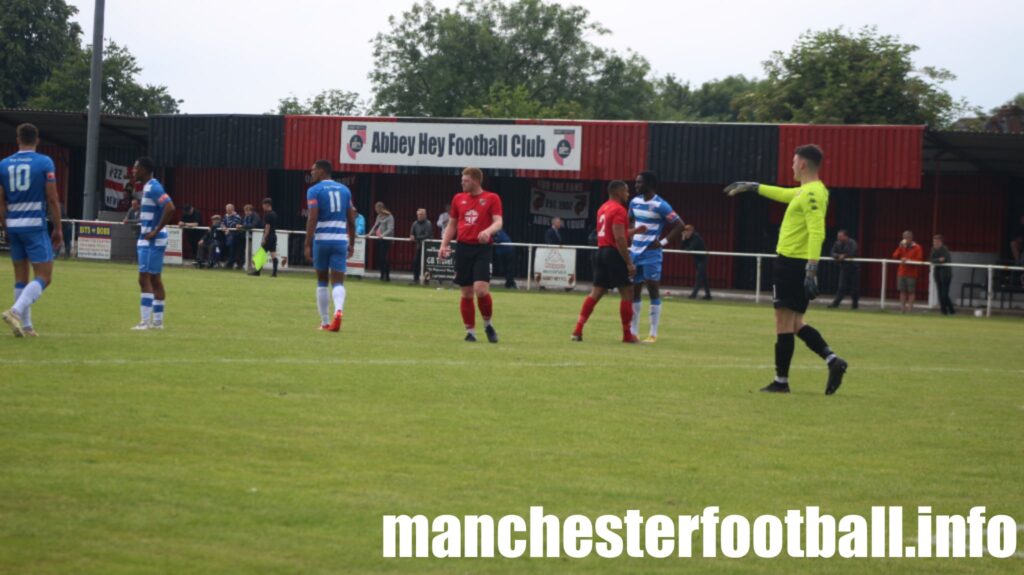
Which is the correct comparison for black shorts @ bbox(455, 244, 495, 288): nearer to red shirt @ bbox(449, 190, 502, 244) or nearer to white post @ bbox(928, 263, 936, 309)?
red shirt @ bbox(449, 190, 502, 244)

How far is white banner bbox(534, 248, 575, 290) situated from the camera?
34438 mm

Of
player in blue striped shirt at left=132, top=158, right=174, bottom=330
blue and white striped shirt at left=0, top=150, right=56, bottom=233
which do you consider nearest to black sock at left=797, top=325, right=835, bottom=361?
player in blue striped shirt at left=132, top=158, right=174, bottom=330

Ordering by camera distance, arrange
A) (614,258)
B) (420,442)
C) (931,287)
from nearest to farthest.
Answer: (420,442) → (614,258) → (931,287)

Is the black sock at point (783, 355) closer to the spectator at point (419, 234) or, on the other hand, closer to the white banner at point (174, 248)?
the spectator at point (419, 234)

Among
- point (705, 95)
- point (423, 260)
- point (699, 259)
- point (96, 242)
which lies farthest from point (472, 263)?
point (705, 95)

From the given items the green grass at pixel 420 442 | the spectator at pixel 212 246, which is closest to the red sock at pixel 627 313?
the green grass at pixel 420 442

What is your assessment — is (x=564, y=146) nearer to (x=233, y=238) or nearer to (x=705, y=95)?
(x=233, y=238)

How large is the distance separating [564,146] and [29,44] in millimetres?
55631

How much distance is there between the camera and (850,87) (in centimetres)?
6119

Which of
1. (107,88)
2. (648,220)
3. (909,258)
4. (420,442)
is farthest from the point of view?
(107,88)

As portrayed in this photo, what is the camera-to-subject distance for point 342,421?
9352 mm

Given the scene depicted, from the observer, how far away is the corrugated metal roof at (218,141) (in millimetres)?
41656

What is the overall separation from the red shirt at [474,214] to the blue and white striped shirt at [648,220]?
240 centimetres

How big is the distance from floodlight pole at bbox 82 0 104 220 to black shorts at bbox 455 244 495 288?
26.6 meters
